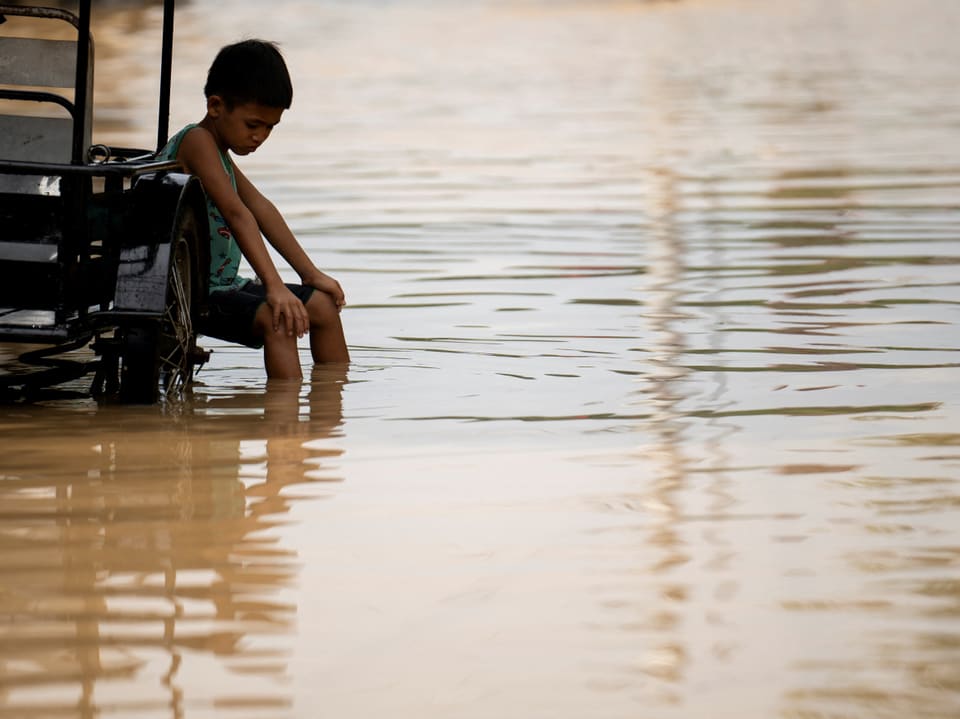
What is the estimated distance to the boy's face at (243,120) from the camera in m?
6.65

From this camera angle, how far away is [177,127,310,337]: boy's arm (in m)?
6.73

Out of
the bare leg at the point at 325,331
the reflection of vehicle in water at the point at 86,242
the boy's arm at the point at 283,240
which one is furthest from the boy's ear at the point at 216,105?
the bare leg at the point at 325,331

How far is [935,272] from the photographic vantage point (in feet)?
31.8

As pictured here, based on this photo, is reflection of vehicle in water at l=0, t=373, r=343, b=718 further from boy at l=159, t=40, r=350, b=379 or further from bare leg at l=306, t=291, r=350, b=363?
bare leg at l=306, t=291, r=350, b=363

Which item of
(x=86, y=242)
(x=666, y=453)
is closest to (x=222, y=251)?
(x=86, y=242)

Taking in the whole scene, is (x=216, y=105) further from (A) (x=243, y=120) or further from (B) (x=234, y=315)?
(B) (x=234, y=315)

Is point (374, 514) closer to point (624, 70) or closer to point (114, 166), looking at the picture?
point (114, 166)

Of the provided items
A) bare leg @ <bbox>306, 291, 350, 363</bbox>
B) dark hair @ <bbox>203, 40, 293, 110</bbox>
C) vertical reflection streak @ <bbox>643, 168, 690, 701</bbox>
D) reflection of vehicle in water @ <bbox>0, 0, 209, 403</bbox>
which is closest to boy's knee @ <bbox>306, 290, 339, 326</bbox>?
bare leg @ <bbox>306, 291, 350, 363</bbox>

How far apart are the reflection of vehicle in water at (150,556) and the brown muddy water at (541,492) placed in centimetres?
1

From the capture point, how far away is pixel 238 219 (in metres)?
6.79

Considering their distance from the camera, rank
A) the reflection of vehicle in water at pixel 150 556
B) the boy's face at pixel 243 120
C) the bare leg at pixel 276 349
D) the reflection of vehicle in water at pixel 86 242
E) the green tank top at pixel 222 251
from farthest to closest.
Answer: the green tank top at pixel 222 251 < the bare leg at pixel 276 349 < the boy's face at pixel 243 120 < the reflection of vehicle in water at pixel 86 242 < the reflection of vehicle in water at pixel 150 556

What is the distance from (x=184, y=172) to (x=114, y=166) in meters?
0.78

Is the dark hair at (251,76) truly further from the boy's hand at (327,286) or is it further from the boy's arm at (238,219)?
the boy's hand at (327,286)

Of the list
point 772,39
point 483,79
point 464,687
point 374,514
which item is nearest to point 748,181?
point 374,514
